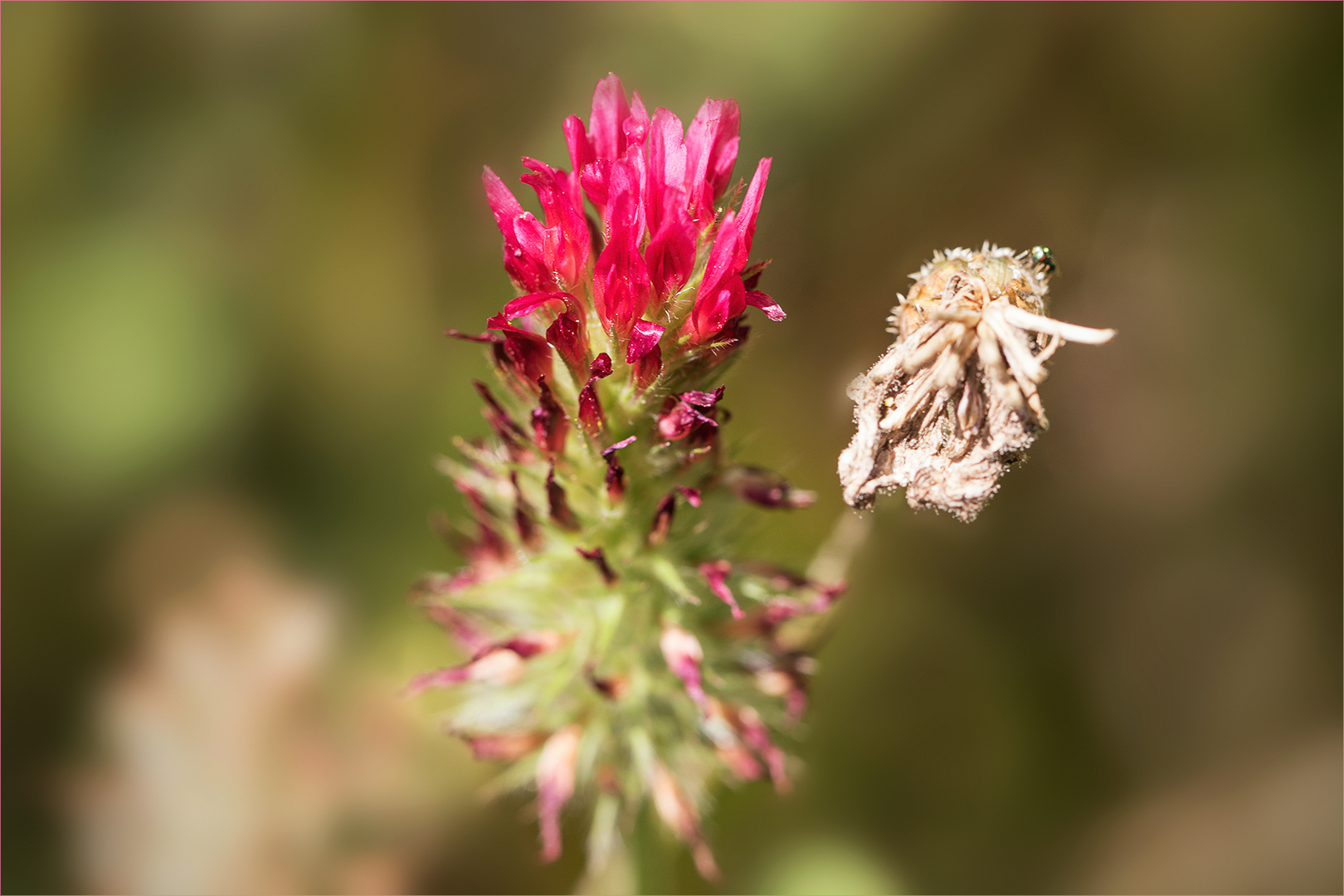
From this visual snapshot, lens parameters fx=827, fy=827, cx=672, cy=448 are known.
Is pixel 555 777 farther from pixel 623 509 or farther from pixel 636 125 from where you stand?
pixel 636 125

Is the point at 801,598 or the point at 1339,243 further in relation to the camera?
the point at 1339,243

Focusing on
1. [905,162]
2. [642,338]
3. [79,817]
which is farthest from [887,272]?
[79,817]

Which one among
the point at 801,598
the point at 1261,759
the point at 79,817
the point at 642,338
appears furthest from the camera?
the point at 1261,759

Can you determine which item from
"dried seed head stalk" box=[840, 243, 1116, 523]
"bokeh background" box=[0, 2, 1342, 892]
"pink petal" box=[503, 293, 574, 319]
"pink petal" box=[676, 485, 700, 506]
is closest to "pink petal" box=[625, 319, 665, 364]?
"pink petal" box=[503, 293, 574, 319]

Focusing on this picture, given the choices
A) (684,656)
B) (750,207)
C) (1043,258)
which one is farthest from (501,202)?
(1043,258)

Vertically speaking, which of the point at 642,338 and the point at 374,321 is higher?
the point at 374,321

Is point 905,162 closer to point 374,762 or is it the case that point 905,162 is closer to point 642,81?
point 642,81
